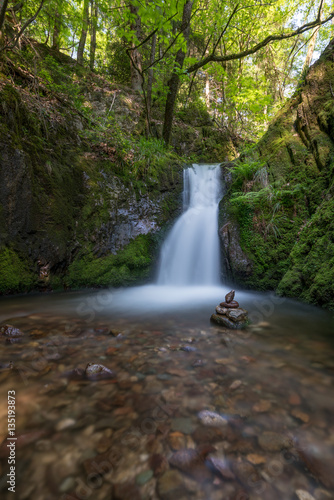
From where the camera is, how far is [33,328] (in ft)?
9.43

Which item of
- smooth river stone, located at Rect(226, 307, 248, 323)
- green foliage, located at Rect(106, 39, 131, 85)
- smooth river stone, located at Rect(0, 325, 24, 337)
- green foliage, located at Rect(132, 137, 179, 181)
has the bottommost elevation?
smooth river stone, located at Rect(0, 325, 24, 337)

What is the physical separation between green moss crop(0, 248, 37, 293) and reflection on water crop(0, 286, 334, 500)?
1.85m

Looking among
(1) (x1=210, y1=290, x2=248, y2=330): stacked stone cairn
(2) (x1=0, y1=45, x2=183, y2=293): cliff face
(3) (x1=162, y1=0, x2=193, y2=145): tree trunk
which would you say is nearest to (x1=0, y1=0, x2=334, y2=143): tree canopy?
(3) (x1=162, y1=0, x2=193, y2=145): tree trunk

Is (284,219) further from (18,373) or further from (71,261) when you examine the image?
(18,373)

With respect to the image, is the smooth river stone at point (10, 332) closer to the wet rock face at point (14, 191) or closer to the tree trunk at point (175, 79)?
the wet rock face at point (14, 191)

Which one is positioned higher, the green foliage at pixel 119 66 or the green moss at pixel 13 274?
the green foliage at pixel 119 66

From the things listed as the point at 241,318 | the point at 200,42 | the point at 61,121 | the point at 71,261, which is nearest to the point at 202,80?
the point at 200,42

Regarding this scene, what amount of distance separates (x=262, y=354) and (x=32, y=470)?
1996 millimetres

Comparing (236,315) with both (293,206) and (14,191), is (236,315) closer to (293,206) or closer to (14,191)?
(293,206)

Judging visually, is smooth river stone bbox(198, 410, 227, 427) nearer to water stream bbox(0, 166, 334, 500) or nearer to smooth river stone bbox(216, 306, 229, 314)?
water stream bbox(0, 166, 334, 500)

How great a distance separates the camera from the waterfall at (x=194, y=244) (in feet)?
19.7

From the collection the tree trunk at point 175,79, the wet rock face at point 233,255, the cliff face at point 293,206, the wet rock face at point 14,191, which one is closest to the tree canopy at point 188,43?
the tree trunk at point 175,79

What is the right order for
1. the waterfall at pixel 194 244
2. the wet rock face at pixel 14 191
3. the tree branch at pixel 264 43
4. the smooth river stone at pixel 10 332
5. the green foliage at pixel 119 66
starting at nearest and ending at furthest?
1. the smooth river stone at pixel 10 332
2. the wet rock face at pixel 14 191
3. the tree branch at pixel 264 43
4. the waterfall at pixel 194 244
5. the green foliage at pixel 119 66

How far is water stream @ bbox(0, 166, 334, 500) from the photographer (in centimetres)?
107
